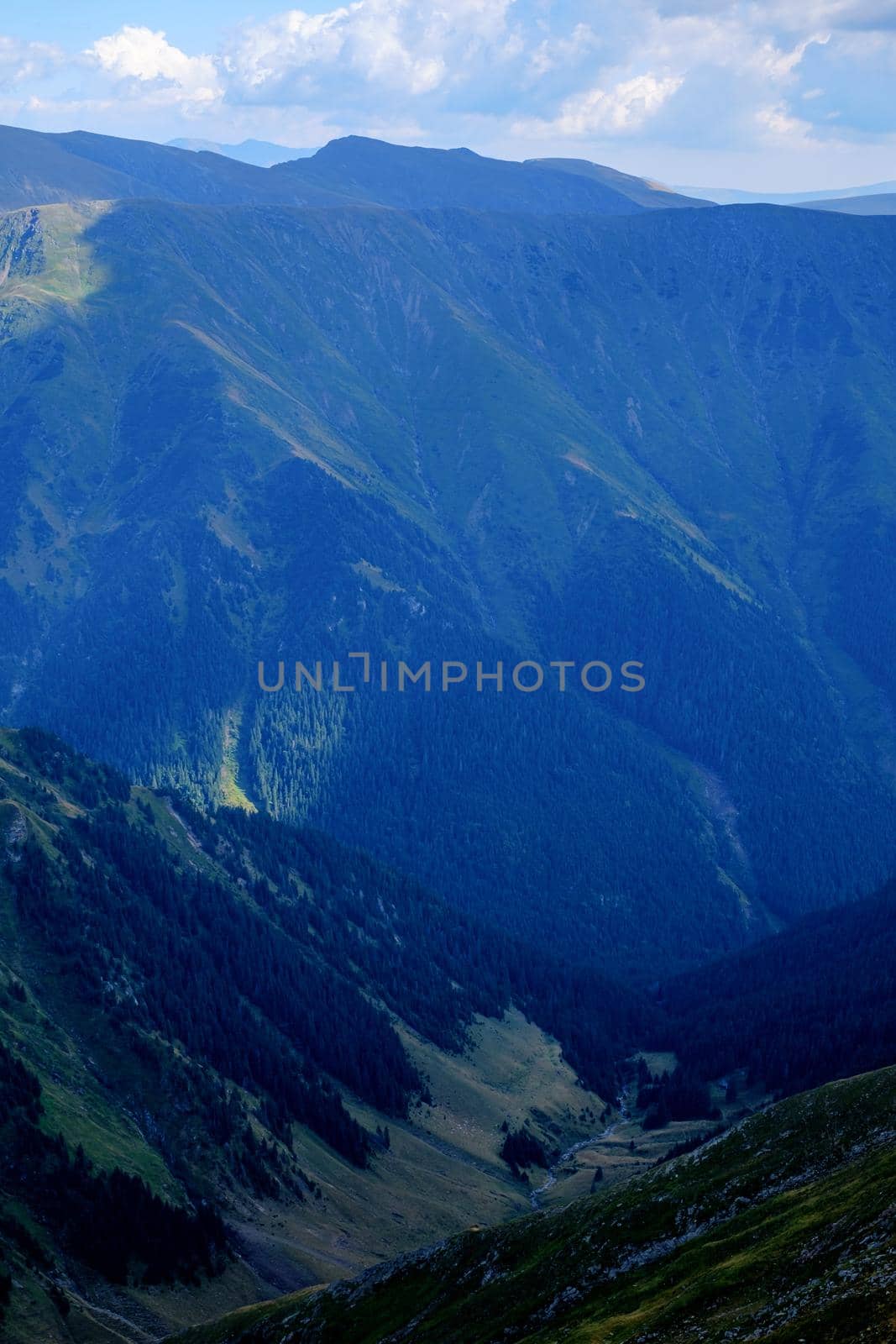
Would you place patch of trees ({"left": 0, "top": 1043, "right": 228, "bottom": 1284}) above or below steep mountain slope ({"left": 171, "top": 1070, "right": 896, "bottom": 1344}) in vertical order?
below

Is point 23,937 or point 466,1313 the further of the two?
point 23,937

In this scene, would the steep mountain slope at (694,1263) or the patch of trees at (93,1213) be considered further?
the patch of trees at (93,1213)

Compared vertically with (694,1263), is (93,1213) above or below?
below

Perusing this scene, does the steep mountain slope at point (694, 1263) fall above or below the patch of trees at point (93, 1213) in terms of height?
above

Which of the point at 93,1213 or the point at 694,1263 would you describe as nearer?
the point at 694,1263

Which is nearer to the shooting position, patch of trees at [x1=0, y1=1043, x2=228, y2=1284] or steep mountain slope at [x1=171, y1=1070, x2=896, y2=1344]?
steep mountain slope at [x1=171, y1=1070, x2=896, y2=1344]

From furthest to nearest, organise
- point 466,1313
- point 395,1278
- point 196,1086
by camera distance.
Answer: point 196,1086 → point 395,1278 → point 466,1313

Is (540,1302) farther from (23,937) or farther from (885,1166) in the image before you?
(23,937)

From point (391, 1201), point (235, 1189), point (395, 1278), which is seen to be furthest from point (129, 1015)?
point (395, 1278)
